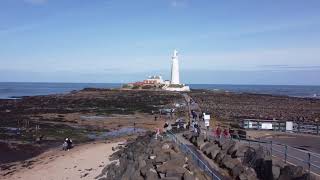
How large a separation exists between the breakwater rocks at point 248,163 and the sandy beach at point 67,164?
18.0ft

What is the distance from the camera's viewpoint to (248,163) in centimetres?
1391

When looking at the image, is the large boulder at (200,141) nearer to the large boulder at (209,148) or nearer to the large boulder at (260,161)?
the large boulder at (209,148)

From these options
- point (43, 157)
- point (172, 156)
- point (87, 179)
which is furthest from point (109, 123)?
point (172, 156)

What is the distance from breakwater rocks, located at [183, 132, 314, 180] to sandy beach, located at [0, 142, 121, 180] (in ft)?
18.0

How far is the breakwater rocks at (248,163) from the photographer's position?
11334mm

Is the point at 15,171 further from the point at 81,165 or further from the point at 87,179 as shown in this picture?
the point at 87,179

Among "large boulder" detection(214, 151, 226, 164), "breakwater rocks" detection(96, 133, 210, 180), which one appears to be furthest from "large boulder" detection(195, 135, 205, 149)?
"large boulder" detection(214, 151, 226, 164)

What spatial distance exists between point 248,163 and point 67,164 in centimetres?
1062

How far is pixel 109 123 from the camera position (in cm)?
3966

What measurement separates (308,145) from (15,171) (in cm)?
1260

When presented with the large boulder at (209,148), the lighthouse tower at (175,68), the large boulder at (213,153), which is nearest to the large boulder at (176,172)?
the large boulder at (213,153)

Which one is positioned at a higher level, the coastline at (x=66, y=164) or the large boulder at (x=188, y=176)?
the large boulder at (x=188, y=176)

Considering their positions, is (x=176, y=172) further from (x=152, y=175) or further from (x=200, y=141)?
(x=200, y=141)

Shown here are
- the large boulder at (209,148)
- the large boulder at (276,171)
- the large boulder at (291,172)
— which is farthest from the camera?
the large boulder at (209,148)
